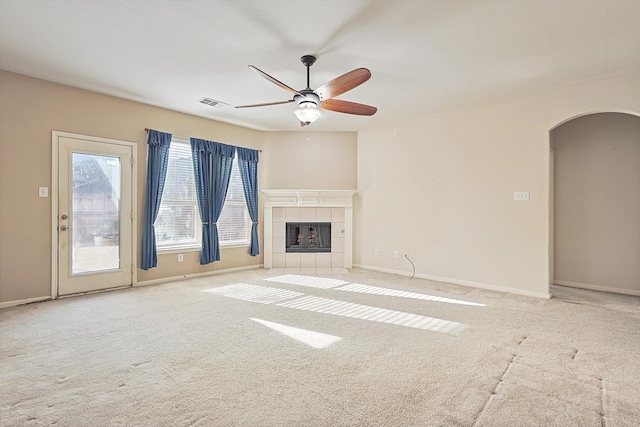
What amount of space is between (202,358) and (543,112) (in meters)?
4.81

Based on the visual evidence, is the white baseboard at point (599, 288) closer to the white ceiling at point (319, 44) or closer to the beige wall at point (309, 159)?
the white ceiling at point (319, 44)

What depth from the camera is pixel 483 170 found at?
4.73 metres

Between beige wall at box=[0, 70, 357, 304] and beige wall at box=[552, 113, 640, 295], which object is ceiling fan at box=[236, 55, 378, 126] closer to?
beige wall at box=[0, 70, 357, 304]

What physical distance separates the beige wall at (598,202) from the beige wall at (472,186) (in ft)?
3.85

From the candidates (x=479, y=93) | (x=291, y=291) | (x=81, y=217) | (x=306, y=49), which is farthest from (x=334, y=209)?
(x=81, y=217)

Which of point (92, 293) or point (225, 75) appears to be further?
point (92, 293)

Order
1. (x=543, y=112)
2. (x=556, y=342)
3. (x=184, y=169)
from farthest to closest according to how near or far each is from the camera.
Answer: (x=184, y=169) < (x=543, y=112) < (x=556, y=342)

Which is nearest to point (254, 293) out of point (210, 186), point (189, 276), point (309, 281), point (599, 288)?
point (309, 281)

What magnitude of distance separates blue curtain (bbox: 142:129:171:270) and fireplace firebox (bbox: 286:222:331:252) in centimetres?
241

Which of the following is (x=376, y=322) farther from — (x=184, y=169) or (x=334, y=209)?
(x=184, y=169)

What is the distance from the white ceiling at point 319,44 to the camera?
2.55m

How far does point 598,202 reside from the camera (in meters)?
4.68

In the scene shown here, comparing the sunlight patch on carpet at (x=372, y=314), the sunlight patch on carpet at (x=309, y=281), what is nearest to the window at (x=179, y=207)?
the sunlight patch on carpet at (x=309, y=281)

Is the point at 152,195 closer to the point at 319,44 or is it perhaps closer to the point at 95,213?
the point at 95,213
